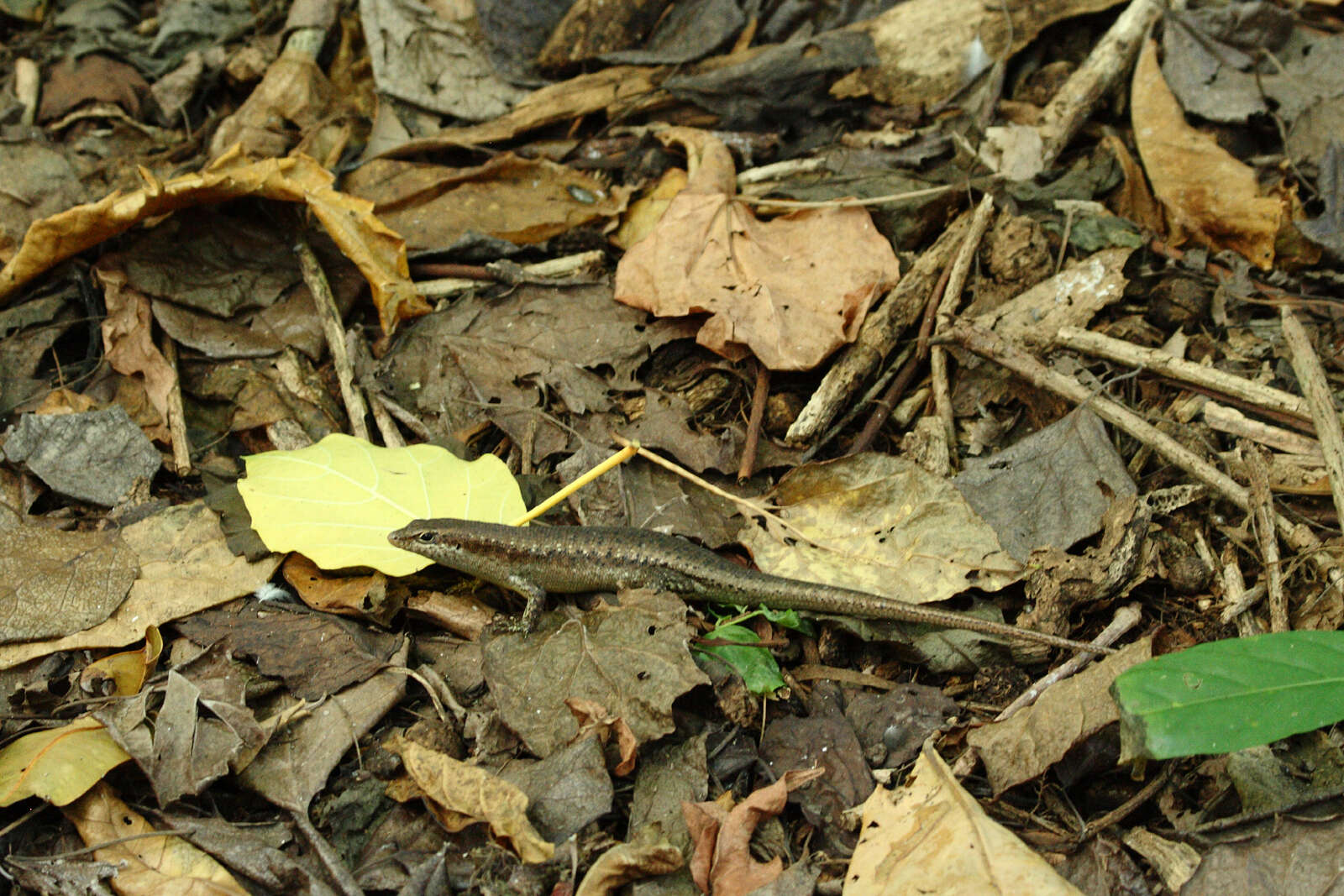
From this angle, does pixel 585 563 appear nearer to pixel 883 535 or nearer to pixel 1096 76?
pixel 883 535

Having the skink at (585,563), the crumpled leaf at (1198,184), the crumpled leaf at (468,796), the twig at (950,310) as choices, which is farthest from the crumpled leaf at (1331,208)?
the crumpled leaf at (468,796)

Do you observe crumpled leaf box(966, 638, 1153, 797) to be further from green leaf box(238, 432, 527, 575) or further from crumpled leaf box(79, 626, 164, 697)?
crumpled leaf box(79, 626, 164, 697)

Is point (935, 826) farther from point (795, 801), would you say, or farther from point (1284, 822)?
point (1284, 822)

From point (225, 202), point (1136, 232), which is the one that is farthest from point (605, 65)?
point (1136, 232)

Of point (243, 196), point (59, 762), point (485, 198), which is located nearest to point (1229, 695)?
point (59, 762)

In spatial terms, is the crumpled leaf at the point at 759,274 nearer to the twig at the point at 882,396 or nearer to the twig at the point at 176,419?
the twig at the point at 882,396
